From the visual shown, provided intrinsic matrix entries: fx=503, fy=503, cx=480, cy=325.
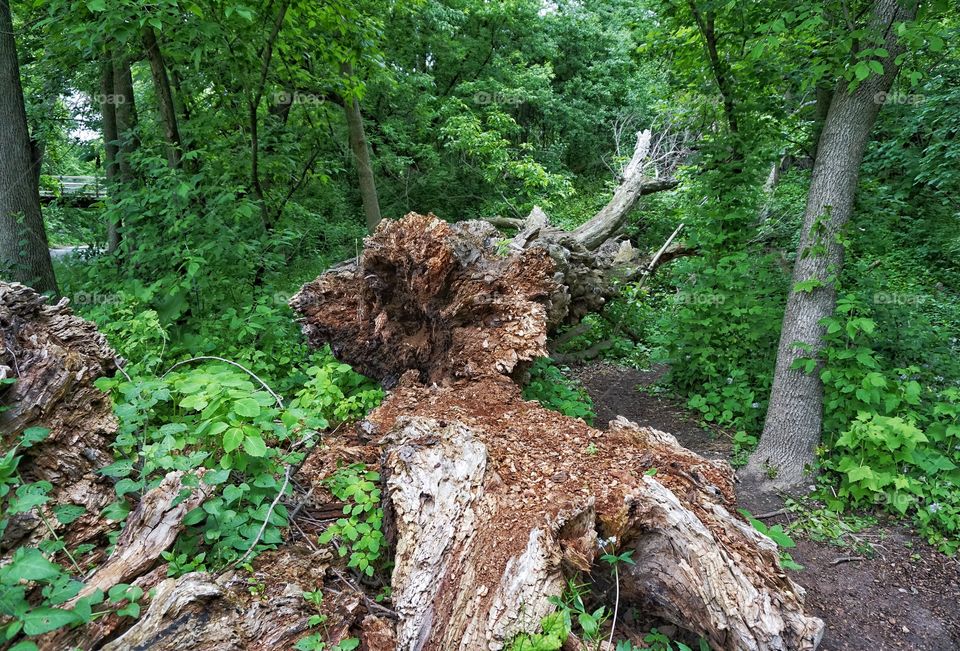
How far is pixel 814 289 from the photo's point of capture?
4.29 m

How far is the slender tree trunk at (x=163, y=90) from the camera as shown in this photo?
187 inches

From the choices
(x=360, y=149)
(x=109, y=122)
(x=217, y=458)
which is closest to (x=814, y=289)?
(x=217, y=458)

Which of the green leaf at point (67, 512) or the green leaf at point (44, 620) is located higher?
the green leaf at point (44, 620)

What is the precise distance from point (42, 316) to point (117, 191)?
2042 millimetres

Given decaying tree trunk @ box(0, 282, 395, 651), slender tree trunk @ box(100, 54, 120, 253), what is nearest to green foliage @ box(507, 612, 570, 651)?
decaying tree trunk @ box(0, 282, 395, 651)

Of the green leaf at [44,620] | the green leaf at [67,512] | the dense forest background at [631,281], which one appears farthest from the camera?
the dense forest background at [631,281]

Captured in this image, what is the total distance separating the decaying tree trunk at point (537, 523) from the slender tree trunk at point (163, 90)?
3.52m

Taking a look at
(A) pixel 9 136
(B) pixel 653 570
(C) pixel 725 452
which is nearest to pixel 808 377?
(C) pixel 725 452

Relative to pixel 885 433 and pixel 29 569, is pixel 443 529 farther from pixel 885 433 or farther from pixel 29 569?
pixel 885 433

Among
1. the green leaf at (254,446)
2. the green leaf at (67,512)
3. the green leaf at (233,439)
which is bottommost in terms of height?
the green leaf at (67,512)

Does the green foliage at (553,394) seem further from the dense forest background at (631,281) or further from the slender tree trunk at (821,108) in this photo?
the slender tree trunk at (821,108)

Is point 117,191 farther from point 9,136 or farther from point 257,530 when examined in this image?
point 257,530

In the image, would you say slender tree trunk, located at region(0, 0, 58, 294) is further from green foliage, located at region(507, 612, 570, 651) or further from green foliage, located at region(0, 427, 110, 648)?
green foliage, located at region(507, 612, 570, 651)

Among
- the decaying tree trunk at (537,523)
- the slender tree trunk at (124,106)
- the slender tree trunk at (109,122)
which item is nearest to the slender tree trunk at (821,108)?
the decaying tree trunk at (537,523)
